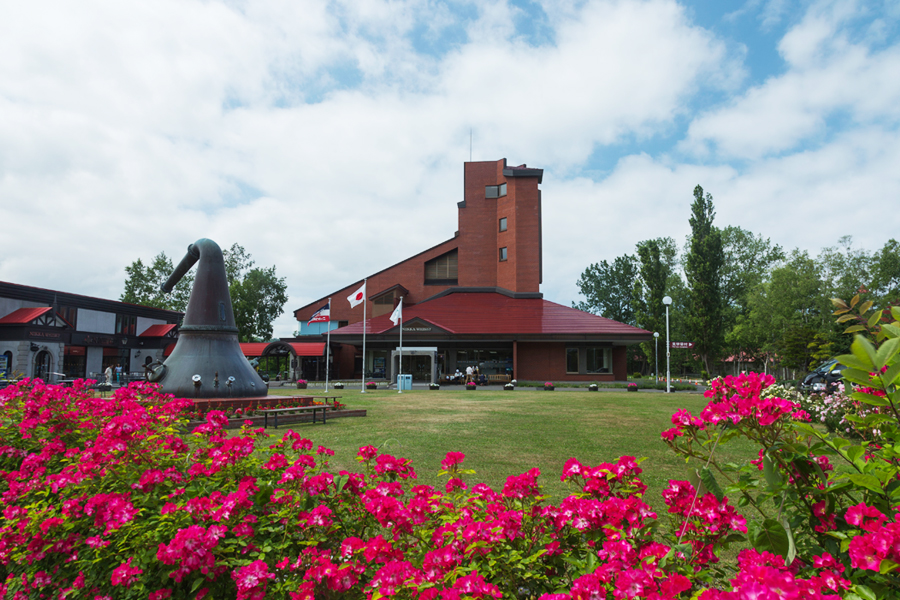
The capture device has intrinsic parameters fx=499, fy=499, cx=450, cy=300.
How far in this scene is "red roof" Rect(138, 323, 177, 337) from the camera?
50.3 m

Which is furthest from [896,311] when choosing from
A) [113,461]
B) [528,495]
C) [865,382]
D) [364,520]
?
[113,461]

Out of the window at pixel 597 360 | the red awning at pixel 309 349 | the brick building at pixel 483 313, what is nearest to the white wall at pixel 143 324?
the brick building at pixel 483 313

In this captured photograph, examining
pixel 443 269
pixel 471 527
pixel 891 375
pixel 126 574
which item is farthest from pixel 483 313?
pixel 891 375

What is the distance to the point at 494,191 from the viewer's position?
155ft

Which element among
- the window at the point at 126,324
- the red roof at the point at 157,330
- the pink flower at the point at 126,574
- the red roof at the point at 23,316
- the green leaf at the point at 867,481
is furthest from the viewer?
the red roof at the point at 157,330

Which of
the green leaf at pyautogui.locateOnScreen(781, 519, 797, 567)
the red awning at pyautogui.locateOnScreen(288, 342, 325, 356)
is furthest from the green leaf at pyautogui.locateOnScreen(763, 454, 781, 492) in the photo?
the red awning at pyautogui.locateOnScreen(288, 342, 325, 356)

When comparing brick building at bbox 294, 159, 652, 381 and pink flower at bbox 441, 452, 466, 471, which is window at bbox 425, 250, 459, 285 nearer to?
brick building at bbox 294, 159, 652, 381

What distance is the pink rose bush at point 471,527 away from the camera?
6.40 feet

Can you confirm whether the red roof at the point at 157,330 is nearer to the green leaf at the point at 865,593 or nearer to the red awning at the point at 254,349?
the red awning at the point at 254,349

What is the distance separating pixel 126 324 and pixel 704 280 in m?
56.1

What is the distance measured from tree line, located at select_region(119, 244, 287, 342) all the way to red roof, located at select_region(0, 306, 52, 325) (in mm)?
24631

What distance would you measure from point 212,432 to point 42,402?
10.8 feet

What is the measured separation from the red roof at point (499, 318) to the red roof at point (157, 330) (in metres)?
22.1

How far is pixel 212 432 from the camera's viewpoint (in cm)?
378
